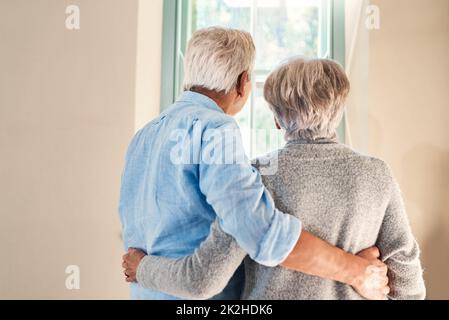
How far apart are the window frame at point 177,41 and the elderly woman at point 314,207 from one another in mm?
894

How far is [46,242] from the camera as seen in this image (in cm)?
147

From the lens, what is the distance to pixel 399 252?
81cm

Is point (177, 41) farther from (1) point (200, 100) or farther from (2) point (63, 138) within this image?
(1) point (200, 100)

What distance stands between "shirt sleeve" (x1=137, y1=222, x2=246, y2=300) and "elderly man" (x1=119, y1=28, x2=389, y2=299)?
0.03m

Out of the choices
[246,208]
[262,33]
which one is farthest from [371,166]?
[262,33]

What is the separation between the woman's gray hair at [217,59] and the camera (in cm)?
87

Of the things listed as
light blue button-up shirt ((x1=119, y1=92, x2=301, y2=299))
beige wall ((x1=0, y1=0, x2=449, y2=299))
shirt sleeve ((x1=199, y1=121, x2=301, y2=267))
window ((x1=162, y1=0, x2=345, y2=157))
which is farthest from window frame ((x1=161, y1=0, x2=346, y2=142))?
shirt sleeve ((x1=199, y1=121, x2=301, y2=267))

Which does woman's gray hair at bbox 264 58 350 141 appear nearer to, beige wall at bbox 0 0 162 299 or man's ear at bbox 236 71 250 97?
man's ear at bbox 236 71 250 97

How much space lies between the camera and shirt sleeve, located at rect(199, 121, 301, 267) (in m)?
0.71

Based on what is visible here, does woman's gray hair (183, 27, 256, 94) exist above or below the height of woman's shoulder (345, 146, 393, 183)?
above

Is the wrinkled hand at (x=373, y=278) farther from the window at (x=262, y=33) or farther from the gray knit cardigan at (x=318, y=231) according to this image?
the window at (x=262, y=33)

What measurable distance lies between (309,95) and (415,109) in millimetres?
758

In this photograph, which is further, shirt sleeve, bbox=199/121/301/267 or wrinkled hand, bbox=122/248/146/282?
wrinkled hand, bbox=122/248/146/282
